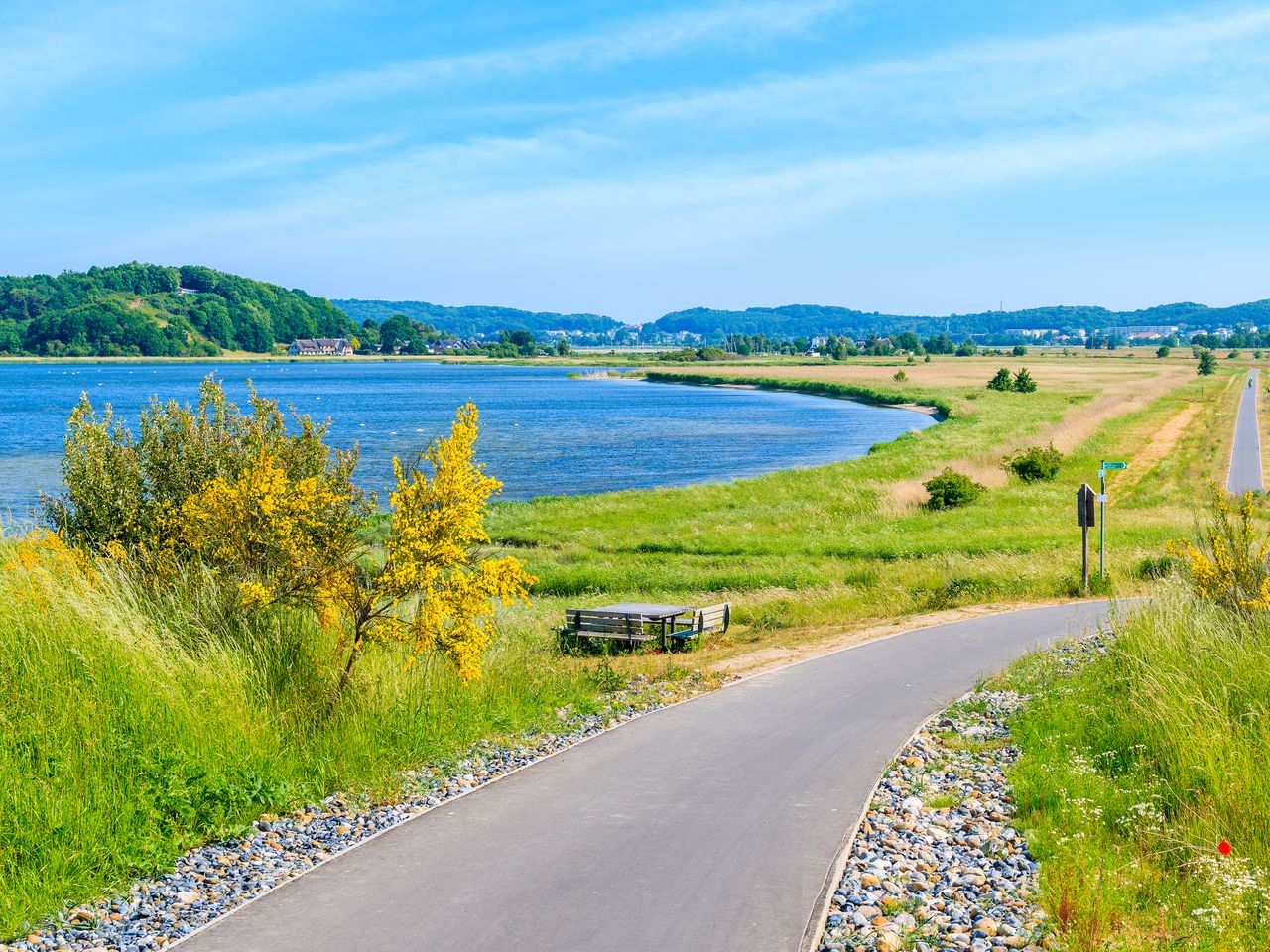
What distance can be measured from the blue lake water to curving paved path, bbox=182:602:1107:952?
10.5m

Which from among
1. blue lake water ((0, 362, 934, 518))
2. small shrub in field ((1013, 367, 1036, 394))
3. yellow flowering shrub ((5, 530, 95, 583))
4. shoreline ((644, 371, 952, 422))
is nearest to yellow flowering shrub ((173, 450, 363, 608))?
yellow flowering shrub ((5, 530, 95, 583))

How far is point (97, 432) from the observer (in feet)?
47.4

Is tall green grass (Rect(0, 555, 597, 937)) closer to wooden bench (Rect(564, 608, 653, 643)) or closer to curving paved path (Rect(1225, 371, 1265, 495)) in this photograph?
wooden bench (Rect(564, 608, 653, 643))

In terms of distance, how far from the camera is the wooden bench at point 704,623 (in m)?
19.2

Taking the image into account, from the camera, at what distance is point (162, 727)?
917 cm

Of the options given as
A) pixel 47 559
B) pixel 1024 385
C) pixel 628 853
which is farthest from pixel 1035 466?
pixel 1024 385

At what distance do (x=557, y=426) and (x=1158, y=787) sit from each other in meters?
83.2

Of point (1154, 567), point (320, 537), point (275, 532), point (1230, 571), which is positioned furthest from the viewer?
point (1154, 567)

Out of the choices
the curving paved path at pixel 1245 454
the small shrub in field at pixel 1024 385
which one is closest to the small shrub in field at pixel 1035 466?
the curving paved path at pixel 1245 454

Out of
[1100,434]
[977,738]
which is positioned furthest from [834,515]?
[1100,434]

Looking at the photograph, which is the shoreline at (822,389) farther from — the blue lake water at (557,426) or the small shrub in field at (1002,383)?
the small shrub in field at (1002,383)

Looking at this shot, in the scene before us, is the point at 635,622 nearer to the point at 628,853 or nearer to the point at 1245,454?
the point at 628,853

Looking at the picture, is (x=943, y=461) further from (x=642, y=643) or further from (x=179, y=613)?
(x=179, y=613)

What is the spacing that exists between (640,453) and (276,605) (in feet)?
190
